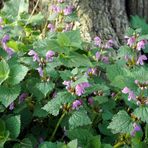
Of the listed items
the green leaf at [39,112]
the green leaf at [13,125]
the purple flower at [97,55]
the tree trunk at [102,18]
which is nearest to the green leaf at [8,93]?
the green leaf at [13,125]

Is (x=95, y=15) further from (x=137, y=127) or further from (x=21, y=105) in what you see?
(x=137, y=127)

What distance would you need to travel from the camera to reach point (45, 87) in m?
2.60

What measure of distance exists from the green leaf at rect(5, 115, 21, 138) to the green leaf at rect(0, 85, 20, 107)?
0.11 m

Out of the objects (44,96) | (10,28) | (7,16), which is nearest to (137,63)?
(44,96)

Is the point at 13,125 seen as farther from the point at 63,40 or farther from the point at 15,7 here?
the point at 15,7

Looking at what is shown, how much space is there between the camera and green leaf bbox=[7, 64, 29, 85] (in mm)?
2547

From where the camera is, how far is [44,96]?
2631mm

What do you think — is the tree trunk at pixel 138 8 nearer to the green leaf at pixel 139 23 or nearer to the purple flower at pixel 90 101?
the green leaf at pixel 139 23

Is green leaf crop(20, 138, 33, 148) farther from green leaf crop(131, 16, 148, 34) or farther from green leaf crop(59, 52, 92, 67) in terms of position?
green leaf crop(131, 16, 148, 34)

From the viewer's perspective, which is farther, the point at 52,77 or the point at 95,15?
the point at 95,15

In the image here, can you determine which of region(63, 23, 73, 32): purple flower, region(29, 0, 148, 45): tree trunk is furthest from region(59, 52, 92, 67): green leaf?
region(29, 0, 148, 45): tree trunk

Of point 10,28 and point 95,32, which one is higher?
point 10,28

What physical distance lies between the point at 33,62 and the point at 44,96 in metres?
0.24

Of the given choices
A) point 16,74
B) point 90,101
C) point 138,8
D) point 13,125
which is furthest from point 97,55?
point 138,8
